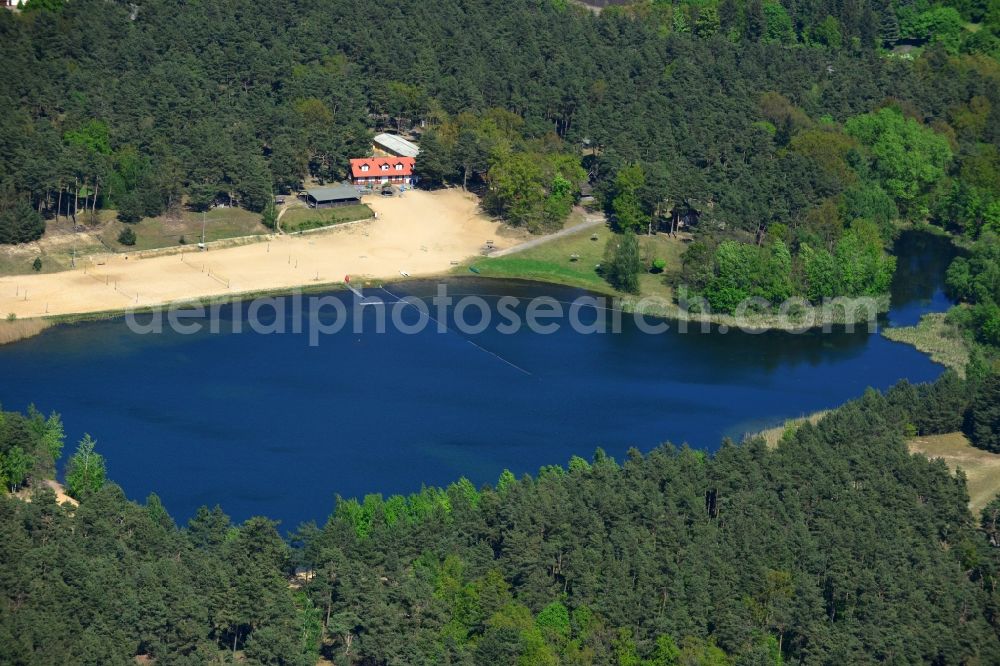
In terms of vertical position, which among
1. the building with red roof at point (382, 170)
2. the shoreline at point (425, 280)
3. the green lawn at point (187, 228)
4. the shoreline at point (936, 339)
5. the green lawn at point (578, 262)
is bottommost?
the shoreline at point (936, 339)

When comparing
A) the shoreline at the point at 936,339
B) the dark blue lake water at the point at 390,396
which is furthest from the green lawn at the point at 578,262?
the shoreline at the point at 936,339

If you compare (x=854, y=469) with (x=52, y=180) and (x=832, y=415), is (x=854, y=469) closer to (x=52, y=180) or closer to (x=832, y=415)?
(x=832, y=415)

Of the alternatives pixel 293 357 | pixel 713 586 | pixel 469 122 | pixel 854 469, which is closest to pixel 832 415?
pixel 854 469

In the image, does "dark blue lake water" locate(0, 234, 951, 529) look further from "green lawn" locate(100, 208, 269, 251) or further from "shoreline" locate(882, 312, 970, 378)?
"green lawn" locate(100, 208, 269, 251)

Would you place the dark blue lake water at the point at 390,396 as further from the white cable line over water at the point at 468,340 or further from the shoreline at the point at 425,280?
the shoreline at the point at 425,280

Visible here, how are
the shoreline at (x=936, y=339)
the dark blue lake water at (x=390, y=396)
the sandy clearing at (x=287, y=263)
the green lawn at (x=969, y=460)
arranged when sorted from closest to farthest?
the green lawn at (x=969, y=460) < the dark blue lake water at (x=390, y=396) < the shoreline at (x=936, y=339) < the sandy clearing at (x=287, y=263)

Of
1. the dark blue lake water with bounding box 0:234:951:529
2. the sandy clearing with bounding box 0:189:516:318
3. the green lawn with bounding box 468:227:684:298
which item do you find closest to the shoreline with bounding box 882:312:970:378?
the dark blue lake water with bounding box 0:234:951:529
